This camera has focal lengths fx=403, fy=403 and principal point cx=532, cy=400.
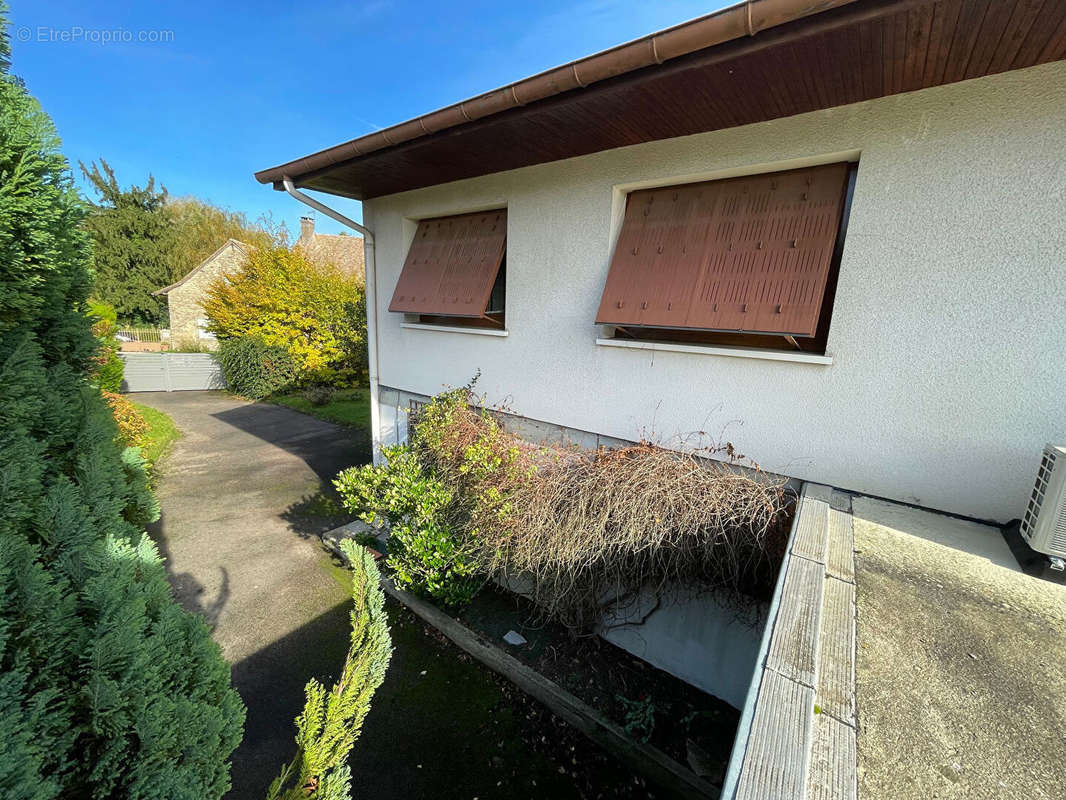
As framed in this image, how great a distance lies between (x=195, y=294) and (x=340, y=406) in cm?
2078

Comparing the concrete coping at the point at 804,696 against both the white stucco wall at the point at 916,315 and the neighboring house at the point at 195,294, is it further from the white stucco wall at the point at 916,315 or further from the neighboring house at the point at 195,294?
the neighboring house at the point at 195,294

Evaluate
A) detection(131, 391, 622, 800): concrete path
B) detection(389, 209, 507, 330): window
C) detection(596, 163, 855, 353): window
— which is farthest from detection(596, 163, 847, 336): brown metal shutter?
detection(131, 391, 622, 800): concrete path

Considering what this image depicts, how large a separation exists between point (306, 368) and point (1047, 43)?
783 inches

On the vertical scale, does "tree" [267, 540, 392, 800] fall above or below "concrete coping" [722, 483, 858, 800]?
below

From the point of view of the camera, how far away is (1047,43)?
6.98ft

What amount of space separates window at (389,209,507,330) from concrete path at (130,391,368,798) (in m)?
3.98

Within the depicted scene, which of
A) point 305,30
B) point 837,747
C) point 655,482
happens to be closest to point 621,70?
point 655,482

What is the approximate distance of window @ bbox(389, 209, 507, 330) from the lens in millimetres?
5035

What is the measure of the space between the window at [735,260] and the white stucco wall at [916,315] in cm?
18

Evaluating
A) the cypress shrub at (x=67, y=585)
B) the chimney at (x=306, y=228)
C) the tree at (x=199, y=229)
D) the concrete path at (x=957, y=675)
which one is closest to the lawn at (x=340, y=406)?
the cypress shrub at (x=67, y=585)

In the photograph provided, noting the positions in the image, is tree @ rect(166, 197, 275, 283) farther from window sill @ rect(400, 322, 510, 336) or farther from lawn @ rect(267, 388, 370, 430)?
window sill @ rect(400, 322, 510, 336)

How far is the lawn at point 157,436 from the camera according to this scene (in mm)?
9352

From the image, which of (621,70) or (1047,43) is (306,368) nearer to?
(621,70)

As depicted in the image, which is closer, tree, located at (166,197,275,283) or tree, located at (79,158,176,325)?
tree, located at (79,158,176,325)
